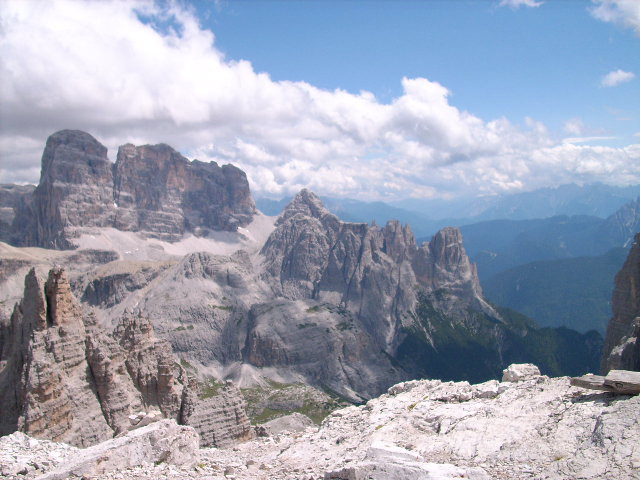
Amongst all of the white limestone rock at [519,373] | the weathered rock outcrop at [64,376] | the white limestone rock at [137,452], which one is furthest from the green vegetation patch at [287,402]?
the white limestone rock at [137,452]

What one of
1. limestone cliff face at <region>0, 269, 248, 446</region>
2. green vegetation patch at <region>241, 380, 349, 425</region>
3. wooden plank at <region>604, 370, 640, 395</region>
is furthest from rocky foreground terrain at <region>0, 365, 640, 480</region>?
green vegetation patch at <region>241, 380, 349, 425</region>

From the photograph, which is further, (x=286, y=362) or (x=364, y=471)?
(x=286, y=362)

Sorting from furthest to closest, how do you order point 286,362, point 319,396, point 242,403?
point 286,362
point 319,396
point 242,403

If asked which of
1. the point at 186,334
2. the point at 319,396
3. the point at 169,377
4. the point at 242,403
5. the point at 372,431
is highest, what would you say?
the point at 372,431

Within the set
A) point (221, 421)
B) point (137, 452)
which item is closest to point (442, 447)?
point (137, 452)

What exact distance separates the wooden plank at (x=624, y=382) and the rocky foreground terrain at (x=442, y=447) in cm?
54

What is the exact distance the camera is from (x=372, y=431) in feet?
91.7

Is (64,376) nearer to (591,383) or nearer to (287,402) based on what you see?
(591,383)

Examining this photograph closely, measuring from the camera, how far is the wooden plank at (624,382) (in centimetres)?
2278

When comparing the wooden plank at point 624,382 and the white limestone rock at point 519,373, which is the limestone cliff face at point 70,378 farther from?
the wooden plank at point 624,382

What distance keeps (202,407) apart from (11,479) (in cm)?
3778

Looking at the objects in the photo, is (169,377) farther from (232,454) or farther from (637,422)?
(637,422)

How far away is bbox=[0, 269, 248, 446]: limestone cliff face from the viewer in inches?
1585

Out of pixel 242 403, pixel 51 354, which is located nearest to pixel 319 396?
pixel 242 403
